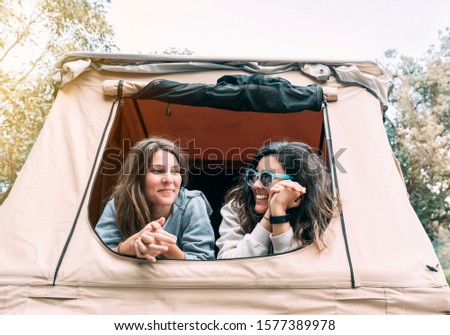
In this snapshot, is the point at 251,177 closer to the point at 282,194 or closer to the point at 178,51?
the point at 282,194

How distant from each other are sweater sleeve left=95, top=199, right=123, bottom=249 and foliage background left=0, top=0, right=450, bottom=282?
2.96 meters

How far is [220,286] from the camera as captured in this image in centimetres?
137

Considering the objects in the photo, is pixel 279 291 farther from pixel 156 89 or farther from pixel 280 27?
pixel 280 27

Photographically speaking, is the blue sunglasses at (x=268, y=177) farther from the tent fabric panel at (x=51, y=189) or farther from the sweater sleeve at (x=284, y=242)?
the tent fabric panel at (x=51, y=189)

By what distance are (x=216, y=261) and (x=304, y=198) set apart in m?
0.46

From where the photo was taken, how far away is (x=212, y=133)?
3.21 metres

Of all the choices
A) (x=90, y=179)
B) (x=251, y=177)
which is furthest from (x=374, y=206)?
(x=90, y=179)

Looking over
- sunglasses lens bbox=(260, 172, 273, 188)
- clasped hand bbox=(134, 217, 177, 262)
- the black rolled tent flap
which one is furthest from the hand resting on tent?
the black rolled tent flap

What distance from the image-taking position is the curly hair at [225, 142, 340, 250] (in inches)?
60.3

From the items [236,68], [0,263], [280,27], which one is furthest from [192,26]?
[0,263]

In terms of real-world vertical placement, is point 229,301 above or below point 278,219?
below

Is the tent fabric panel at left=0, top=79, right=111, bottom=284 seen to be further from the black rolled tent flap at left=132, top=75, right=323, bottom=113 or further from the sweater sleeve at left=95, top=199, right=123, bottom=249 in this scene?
the black rolled tent flap at left=132, top=75, right=323, bottom=113

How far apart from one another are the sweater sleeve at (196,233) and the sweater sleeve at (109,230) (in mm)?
250
